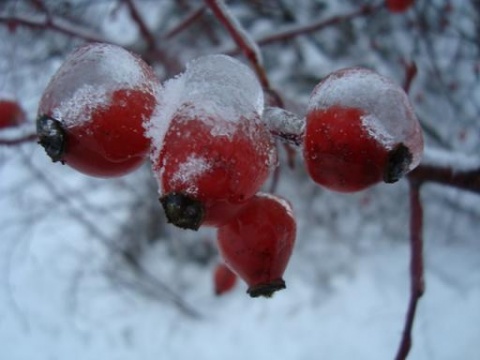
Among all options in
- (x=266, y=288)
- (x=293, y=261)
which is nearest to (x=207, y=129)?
(x=266, y=288)

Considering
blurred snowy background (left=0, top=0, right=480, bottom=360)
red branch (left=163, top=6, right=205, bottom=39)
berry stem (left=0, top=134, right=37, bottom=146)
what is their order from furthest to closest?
blurred snowy background (left=0, top=0, right=480, bottom=360), red branch (left=163, top=6, right=205, bottom=39), berry stem (left=0, top=134, right=37, bottom=146)

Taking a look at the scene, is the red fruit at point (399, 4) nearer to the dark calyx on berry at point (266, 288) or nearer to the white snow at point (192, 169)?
the dark calyx on berry at point (266, 288)

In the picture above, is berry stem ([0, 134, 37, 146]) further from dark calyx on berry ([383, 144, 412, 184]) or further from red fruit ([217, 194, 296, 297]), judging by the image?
dark calyx on berry ([383, 144, 412, 184])

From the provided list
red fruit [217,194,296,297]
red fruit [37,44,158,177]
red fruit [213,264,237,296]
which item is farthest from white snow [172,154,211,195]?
red fruit [213,264,237,296]

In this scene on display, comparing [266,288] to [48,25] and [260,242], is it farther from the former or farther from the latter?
[48,25]

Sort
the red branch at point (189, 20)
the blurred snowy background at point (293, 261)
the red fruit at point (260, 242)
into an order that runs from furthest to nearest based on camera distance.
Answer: the blurred snowy background at point (293, 261)
the red branch at point (189, 20)
the red fruit at point (260, 242)

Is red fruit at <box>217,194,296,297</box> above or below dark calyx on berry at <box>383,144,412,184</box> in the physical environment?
below

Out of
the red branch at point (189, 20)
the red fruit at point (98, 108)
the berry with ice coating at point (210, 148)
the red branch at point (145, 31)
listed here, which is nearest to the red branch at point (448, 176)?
the berry with ice coating at point (210, 148)

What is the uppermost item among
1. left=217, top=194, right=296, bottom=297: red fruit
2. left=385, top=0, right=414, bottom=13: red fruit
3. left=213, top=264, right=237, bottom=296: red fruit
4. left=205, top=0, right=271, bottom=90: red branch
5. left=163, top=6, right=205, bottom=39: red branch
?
left=205, top=0, right=271, bottom=90: red branch
